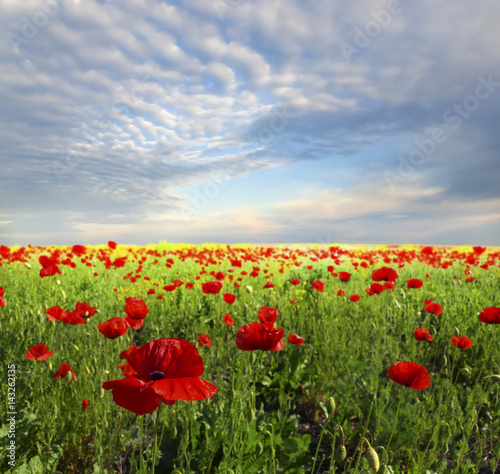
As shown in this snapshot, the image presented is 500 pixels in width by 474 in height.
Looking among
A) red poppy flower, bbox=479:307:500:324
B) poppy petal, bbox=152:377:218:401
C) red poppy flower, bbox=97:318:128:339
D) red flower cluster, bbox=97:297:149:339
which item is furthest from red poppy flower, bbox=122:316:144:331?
red poppy flower, bbox=479:307:500:324

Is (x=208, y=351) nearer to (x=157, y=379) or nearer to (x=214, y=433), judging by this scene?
(x=214, y=433)

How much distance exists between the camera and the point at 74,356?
295cm

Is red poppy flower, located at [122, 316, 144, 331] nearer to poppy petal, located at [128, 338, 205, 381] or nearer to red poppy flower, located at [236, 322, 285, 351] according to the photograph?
red poppy flower, located at [236, 322, 285, 351]

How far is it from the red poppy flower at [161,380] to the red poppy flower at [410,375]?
104 centimetres

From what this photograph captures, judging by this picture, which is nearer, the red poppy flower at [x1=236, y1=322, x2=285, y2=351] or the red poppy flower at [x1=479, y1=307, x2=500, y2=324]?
the red poppy flower at [x1=236, y1=322, x2=285, y2=351]

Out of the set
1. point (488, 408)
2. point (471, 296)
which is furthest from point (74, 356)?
point (471, 296)

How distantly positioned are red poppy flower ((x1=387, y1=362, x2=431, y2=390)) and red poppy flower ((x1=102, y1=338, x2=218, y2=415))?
1041 millimetres

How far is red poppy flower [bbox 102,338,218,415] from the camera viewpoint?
915mm

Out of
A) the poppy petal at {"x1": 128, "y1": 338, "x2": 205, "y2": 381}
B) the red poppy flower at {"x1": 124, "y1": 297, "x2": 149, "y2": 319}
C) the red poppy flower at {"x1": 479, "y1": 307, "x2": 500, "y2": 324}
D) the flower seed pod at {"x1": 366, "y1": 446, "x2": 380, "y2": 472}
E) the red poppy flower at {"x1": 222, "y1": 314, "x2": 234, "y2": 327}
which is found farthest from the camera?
the red poppy flower at {"x1": 222, "y1": 314, "x2": 234, "y2": 327}

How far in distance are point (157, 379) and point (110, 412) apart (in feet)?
5.51

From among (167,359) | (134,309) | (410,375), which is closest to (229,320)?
(134,309)

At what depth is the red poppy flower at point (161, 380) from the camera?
0.91 m

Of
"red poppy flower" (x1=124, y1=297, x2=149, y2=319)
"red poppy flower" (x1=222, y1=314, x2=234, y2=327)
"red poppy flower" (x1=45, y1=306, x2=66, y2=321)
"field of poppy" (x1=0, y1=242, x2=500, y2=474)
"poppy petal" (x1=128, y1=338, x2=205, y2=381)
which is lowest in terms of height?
"field of poppy" (x1=0, y1=242, x2=500, y2=474)

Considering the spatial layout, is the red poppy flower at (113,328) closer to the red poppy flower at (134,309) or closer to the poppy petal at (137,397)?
the red poppy flower at (134,309)
